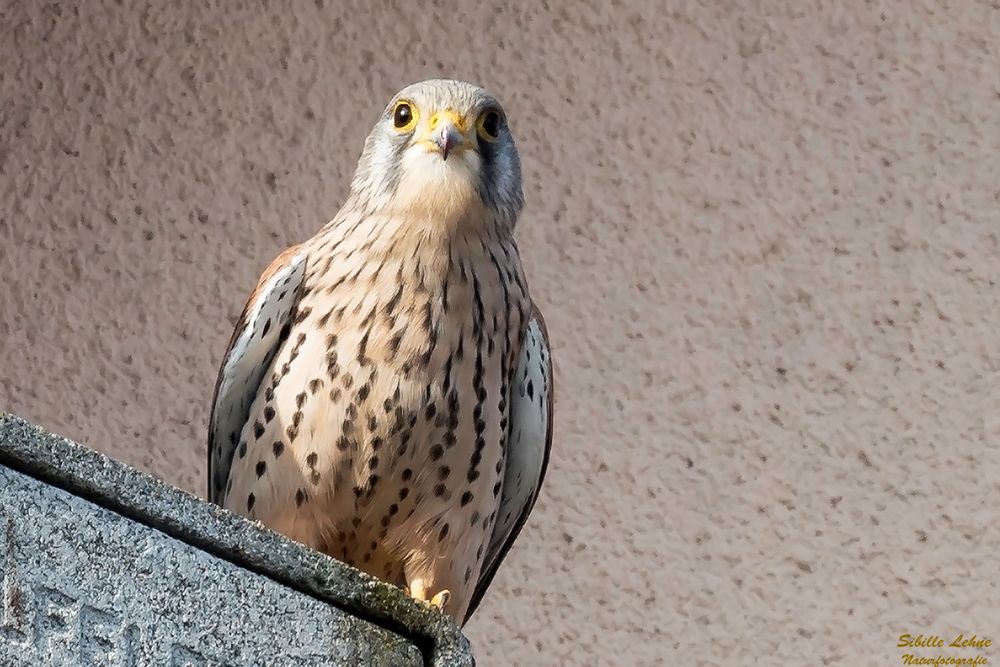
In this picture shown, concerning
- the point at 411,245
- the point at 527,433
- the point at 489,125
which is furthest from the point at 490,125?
the point at 527,433

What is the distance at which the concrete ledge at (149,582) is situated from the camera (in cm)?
141

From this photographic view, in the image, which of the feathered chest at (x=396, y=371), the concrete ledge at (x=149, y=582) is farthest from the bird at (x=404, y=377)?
the concrete ledge at (x=149, y=582)

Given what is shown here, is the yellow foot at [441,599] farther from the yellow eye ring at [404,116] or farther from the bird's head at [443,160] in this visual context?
the yellow eye ring at [404,116]

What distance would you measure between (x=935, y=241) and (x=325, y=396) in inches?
53.4

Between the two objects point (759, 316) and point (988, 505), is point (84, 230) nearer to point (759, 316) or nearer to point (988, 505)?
point (759, 316)

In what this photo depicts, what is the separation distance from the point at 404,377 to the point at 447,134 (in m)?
0.31

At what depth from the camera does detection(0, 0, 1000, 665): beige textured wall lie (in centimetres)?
292

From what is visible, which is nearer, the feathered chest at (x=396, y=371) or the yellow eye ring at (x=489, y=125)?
the feathered chest at (x=396, y=371)

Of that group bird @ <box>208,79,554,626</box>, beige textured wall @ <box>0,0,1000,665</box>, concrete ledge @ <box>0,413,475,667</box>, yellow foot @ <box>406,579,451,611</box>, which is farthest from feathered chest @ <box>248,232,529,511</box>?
beige textured wall @ <box>0,0,1000,665</box>

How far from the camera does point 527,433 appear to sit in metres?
2.21

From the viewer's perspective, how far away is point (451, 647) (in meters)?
1.65

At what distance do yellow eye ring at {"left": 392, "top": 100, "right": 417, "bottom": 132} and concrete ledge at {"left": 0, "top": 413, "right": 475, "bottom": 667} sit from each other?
78 centimetres

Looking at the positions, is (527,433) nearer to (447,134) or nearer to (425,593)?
(425,593)

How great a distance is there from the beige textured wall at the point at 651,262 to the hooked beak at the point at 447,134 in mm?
877
